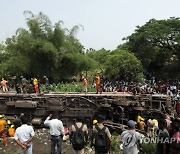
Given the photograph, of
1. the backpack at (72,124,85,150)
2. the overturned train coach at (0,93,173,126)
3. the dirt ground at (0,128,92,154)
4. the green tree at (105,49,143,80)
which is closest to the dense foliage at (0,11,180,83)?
the green tree at (105,49,143,80)

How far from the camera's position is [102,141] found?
288 inches

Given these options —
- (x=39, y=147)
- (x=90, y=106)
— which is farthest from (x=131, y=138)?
(x=90, y=106)

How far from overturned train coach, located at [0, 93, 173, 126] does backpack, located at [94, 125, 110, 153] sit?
8.56 meters

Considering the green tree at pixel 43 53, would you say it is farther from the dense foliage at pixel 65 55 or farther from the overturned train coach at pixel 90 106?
the overturned train coach at pixel 90 106

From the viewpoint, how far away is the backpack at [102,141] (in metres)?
7.32

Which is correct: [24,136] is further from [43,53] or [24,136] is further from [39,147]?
[43,53]

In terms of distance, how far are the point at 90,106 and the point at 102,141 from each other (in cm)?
907

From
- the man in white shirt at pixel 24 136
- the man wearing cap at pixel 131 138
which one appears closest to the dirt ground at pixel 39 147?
the man in white shirt at pixel 24 136

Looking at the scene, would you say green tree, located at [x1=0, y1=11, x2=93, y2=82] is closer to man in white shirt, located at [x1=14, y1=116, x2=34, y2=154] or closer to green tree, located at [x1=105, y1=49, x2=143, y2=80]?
green tree, located at [x1=105, y1=49, x2=143, y2=80]

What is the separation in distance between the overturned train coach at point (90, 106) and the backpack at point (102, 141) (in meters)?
8.56

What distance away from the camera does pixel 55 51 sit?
26328 millimetres

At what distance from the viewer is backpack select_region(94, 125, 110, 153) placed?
24.0 ft

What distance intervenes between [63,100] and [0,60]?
22.5m

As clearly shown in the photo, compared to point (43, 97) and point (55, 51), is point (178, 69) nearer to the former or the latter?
point (55, 51)
